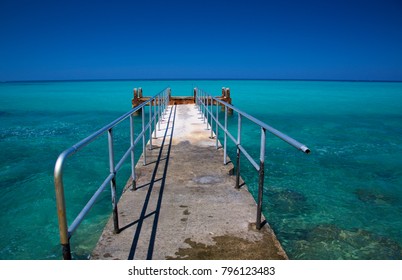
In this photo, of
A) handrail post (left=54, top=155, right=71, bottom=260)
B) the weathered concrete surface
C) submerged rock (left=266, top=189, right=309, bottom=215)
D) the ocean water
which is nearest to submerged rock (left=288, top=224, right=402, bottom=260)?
the ocean water

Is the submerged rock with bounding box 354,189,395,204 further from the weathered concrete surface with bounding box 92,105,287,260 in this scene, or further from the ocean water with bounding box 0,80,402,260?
the weathered concrete surface with bounding box 92,105,287,260

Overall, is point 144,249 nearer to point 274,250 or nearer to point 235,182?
point 274,250

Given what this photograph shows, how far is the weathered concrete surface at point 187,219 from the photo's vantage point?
2.66m

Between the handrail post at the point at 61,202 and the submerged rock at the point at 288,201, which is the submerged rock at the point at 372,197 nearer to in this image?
the submerged rock at the point at 288,201

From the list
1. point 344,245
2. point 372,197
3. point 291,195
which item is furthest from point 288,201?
point 372,197

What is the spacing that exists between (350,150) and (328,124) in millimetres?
7072

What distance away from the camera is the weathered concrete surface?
8.74ft

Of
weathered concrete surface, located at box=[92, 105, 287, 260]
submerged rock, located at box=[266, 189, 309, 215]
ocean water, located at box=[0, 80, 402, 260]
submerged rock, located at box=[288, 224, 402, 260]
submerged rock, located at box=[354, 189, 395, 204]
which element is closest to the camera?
weathered concrete surface, located at box=[92, 105, 287, 260]

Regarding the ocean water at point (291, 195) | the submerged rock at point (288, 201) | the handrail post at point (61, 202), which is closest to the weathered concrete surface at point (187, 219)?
the handrail post at point (61, 202)

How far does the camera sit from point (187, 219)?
3244 mm

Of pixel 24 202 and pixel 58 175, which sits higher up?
pixel 58 175

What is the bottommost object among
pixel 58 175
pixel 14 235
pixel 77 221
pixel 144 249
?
pixel 14 235

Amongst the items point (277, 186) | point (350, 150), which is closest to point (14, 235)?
point (277, 186)

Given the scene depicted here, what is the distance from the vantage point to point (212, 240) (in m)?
2.84
